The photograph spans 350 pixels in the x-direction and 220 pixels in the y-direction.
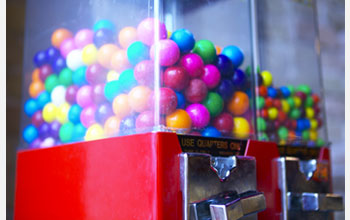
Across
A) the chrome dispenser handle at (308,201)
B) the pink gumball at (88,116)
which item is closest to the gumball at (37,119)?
the pink gumball at (88,116)

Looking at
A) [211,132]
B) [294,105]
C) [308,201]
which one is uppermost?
[294,105]

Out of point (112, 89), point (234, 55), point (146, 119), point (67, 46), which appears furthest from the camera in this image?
point (67, 46)

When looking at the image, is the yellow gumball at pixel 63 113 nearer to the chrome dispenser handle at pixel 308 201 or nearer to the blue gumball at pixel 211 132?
the blue gumball at pixel 211 132

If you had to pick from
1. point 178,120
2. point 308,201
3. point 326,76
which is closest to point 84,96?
point 178,120

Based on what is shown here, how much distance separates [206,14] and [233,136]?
1.01 feet

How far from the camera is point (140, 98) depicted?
846 mm

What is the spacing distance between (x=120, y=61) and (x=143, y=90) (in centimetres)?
13

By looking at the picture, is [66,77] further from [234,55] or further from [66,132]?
[234,55]

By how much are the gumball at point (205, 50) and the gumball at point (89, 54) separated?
27 cm

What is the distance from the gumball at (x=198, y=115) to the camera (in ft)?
2.89

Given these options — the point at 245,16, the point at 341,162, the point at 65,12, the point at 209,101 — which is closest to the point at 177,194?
the point at 209,101

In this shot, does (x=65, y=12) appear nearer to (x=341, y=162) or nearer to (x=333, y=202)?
(x=333, y=202)

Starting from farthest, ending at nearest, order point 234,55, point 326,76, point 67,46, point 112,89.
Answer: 1. point 326,76
2. point 67,46
3. point 234,55
4. point 112,89

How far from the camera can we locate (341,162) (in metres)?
1.90
